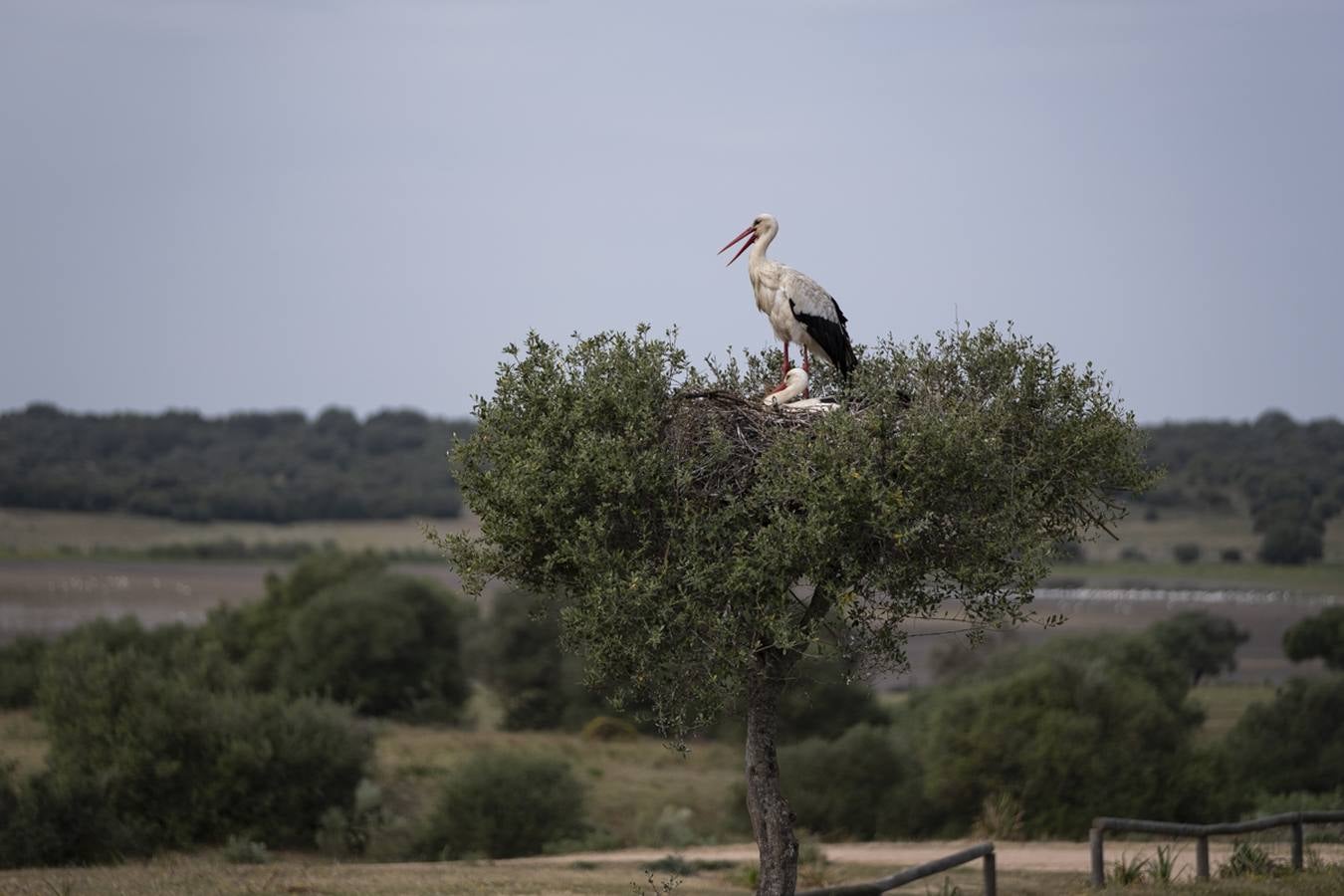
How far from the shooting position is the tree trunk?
40.8 feet

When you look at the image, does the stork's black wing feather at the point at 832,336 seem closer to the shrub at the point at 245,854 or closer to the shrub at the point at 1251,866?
the shrub at the point at 1251,866

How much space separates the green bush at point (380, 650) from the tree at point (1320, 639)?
31.7m

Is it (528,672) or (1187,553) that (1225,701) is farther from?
(1187,553)

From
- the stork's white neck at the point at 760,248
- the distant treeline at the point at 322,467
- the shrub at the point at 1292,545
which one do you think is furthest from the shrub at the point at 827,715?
the shrub at the point at 1292,545

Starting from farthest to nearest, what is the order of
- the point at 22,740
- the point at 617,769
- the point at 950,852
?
the point at 617,769 → the point at 22,740 → the point at 950,852

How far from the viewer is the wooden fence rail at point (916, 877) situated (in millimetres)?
14250

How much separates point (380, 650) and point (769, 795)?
43.7 m

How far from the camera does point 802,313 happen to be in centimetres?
1269

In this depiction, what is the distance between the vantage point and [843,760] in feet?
127

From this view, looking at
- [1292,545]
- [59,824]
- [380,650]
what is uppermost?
[1292,545]

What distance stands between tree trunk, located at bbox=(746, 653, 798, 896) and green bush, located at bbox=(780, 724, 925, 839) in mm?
25265

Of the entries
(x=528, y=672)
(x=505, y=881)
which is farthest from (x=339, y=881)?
(x=528, y=672)

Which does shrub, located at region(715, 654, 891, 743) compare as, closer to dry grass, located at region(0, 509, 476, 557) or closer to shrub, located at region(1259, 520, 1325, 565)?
shrub, located at region(1259, 520, 1325, 565)

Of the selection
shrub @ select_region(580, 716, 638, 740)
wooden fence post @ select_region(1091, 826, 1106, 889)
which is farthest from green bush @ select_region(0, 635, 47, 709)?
wooden fence post @ select_region(1091, 826, 1106, 889)
